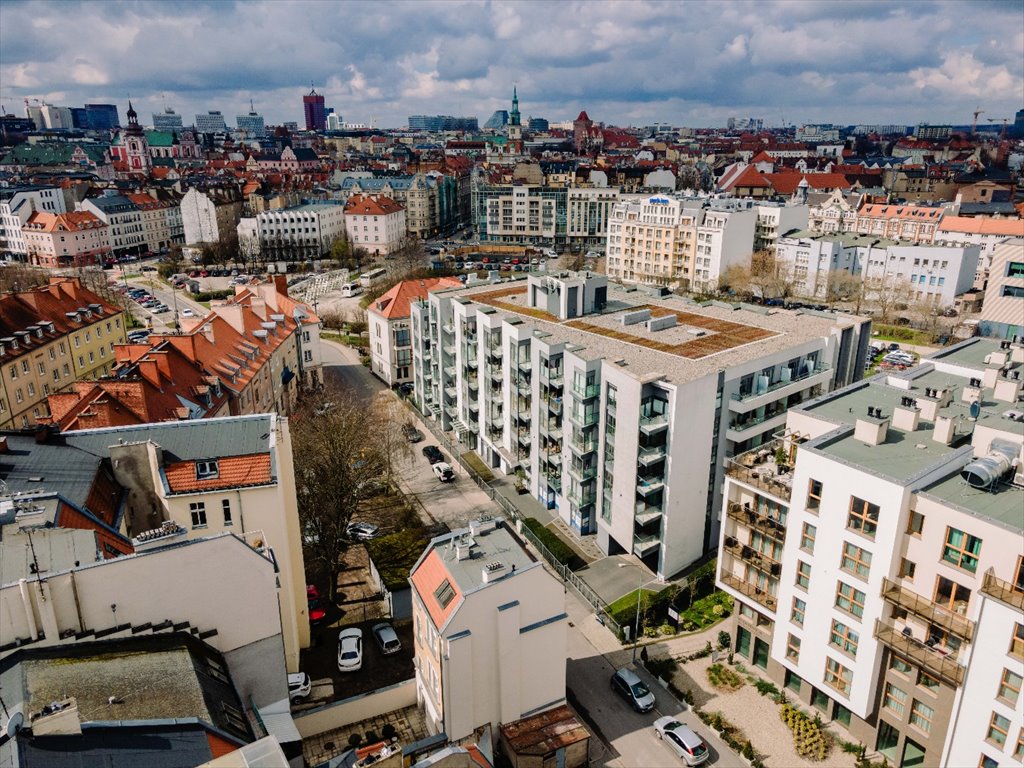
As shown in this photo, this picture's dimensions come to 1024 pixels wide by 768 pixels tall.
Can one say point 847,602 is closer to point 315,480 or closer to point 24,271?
point 315,480

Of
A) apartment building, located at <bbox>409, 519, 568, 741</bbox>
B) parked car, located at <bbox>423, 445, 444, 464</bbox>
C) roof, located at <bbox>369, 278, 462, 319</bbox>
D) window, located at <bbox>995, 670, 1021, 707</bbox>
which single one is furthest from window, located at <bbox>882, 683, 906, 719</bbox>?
roof, located at <bbox>369, 278, 462, 319</bbox>

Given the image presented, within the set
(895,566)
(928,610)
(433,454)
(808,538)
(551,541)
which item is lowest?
(551,541)

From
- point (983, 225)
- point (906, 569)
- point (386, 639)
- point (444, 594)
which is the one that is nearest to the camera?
point (906, 569)

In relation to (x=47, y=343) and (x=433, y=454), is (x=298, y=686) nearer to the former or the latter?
(x=433, y=454)

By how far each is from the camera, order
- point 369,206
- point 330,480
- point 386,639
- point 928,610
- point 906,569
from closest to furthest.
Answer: point 928,610 → point 906,569 → point 386,639 → point 330,480 → point 369,206

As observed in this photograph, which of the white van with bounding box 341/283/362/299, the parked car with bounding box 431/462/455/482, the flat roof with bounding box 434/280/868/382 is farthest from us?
the white van with bounding box 341/283/362/299

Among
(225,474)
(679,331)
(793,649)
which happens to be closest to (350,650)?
(225,474)

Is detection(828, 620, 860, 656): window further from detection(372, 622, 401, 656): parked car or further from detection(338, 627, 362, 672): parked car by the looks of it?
detection(338, 627, 362, 672): parked car
